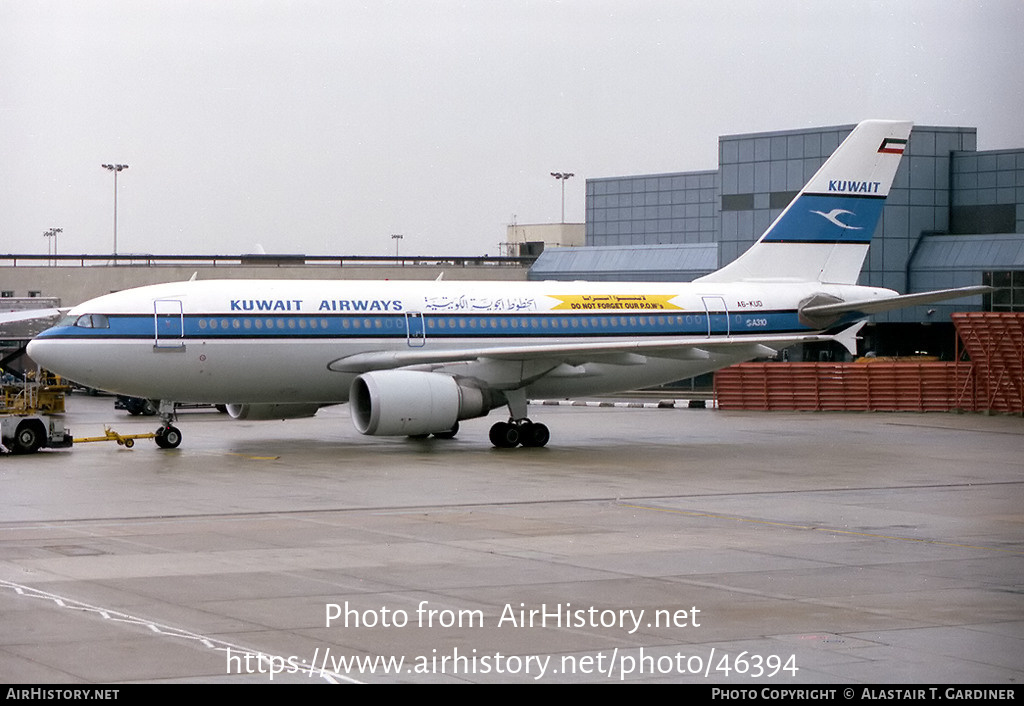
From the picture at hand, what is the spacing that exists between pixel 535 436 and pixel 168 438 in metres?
7.84

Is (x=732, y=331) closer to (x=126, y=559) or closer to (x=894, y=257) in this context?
(x=126, y=559)

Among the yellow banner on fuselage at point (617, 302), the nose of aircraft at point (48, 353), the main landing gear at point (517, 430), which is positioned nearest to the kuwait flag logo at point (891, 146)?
the yellow banner on fuselage at point (617, 302)

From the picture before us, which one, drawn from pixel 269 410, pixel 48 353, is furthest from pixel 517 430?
pixel 48 353

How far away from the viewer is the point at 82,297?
60.0 metres

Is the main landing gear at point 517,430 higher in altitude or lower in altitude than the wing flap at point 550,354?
lower

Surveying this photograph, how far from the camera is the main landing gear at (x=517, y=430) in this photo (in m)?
30.6

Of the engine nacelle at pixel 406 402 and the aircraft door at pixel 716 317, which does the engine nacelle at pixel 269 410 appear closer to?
the engine nacelle at pixel 406 402

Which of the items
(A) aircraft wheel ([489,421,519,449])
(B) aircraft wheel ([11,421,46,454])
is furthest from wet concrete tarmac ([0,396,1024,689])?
(A) aircraft wheel ([489,421,519,449])

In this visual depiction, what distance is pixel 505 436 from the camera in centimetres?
3055

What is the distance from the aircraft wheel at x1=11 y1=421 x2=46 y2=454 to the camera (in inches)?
1117

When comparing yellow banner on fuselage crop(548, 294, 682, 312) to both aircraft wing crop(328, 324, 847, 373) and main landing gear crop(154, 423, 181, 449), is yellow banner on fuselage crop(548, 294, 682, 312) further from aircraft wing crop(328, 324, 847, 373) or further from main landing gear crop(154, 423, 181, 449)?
main landing gear crop(154, 423, 181, 449)

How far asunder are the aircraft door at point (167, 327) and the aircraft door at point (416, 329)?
492cm

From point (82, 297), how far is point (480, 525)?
45.7 m
